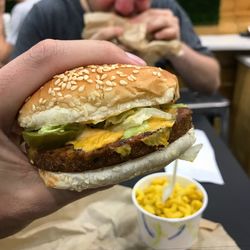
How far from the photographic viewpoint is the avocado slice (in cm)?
92

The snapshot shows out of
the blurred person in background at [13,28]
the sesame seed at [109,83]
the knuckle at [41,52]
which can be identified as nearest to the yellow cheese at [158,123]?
the sesame seed at [109,83]

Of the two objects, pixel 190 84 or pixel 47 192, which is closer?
pixel 47 192

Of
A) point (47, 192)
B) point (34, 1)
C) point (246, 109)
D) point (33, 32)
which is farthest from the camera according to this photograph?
point (246, 109)

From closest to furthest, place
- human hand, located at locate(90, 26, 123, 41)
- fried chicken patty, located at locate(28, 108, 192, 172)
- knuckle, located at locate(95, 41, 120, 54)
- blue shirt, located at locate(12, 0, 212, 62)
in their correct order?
fried chicken patty, located at locate(28, 108, 192, 172) < knuckle, located at locate(95, 41, 120, 54) < human hand, located at locate(90, 26, 123, 41) < blue shirt, located at locate(12, 0, 212, 62)

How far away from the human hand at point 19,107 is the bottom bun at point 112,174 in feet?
0.25

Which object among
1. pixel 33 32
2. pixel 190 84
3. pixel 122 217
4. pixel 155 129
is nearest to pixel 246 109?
pixel 190 84

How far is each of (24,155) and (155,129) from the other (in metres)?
0.36

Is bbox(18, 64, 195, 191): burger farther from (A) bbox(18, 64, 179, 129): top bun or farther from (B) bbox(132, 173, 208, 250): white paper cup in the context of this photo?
Result: (B) bbox(132, 173, 208, 250): white paper cup

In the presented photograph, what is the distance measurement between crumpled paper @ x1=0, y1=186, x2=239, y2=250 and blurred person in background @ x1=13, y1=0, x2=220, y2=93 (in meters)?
0.86

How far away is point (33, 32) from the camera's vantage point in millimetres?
2266

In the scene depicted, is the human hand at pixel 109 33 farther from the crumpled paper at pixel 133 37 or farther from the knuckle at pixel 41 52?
the knuckle at pixel 41 52

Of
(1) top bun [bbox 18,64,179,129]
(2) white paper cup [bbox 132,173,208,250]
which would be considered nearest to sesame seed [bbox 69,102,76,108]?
(1) top bun [bbox 18,64,179,129]

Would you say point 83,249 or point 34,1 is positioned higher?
point 34,1

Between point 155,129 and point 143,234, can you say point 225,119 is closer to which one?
point 143,234
